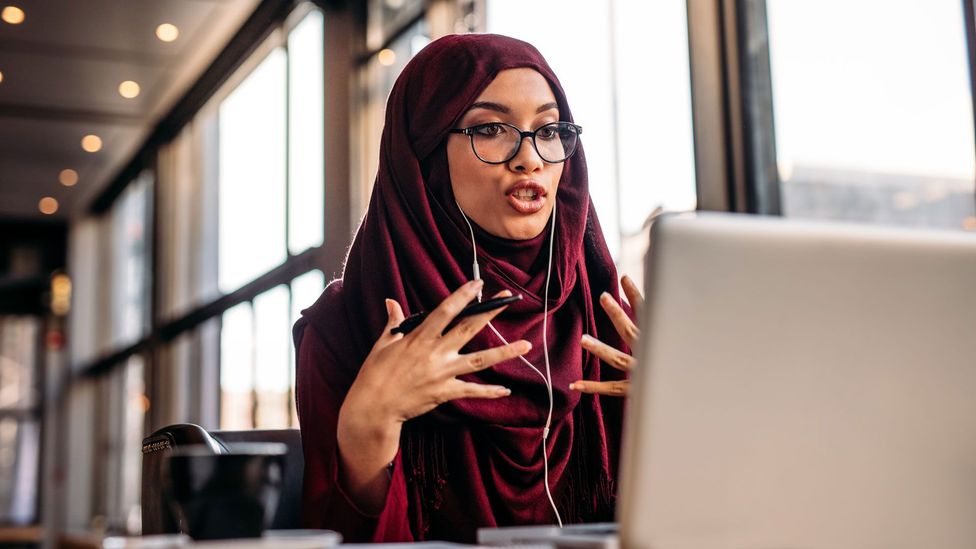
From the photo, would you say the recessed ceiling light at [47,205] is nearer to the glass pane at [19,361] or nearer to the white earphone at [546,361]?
the glass pane at [19,361]

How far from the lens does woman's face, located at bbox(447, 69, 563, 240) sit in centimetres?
175

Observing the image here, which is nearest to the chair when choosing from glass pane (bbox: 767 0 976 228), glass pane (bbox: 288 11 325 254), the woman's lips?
the woman's lips

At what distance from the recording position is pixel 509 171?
1.76 m

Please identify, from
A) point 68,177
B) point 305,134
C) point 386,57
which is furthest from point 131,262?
point 386,57

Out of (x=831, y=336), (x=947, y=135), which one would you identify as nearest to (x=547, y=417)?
(x=831, y=336)

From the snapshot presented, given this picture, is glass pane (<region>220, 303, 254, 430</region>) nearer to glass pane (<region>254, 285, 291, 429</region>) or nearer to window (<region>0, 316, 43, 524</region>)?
→ glass pane (<region>254, 285, 291, 429</region>)

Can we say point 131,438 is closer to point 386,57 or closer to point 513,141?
point 386,57

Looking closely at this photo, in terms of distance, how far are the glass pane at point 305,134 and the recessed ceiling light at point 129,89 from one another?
198 cm

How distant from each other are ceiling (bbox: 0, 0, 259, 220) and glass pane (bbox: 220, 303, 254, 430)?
5.20 ft

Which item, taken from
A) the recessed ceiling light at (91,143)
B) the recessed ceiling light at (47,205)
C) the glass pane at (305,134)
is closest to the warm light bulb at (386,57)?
the glass pane at (305,134)

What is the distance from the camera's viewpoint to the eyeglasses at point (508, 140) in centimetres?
176

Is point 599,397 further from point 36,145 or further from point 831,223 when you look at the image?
point 36,145

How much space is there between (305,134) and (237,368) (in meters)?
1.74

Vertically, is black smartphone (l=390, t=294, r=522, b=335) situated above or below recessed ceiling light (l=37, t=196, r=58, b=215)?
below
